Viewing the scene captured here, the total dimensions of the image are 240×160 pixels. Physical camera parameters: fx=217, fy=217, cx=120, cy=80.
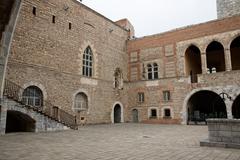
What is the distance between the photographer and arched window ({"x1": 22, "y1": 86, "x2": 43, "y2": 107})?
1392 cm

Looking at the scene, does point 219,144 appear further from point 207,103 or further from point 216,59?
point 216,59

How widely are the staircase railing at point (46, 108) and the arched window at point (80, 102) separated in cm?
134

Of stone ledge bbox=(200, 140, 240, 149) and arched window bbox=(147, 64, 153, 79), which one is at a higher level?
arched window bbox=(147, 64, 153, 79)

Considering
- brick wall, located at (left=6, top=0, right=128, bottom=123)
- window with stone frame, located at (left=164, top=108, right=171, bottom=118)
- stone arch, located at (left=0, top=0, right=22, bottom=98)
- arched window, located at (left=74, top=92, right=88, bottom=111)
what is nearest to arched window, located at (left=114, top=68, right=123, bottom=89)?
brick wall, located at (left=6, top=0, right=128, bottom=123)

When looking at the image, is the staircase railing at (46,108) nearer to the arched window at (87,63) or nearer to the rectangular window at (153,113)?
the arched window at (87,63)

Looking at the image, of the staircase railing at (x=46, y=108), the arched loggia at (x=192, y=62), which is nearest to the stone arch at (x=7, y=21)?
the staircase railing at (x=46, y=108)

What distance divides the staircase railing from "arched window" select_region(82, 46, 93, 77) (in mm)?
4377

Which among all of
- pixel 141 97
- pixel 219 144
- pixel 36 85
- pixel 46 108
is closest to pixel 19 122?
pixel 46 108

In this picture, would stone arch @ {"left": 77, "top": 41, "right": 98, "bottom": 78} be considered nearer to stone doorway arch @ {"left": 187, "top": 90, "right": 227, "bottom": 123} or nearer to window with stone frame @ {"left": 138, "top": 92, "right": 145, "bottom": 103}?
window with stone frame @ {"left": 138, "top": 92, "right": 145, "bottom": 103}

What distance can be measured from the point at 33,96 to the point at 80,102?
4386 millimetres

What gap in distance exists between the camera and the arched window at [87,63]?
18.7 meters

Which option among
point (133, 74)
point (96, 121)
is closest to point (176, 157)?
point (96, 121)

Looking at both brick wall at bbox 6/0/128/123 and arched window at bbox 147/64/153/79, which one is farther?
arched window at bbox 147/64/153/79

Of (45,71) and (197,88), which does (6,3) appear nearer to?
(45,71)
